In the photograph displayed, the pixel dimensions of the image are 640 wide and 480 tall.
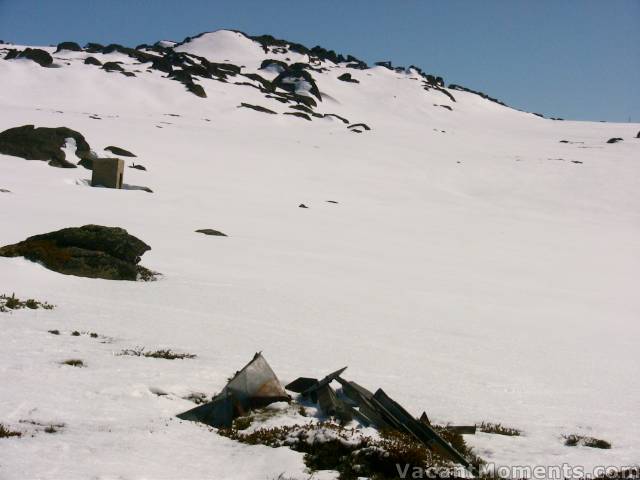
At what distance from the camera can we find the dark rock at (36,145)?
36.2 m

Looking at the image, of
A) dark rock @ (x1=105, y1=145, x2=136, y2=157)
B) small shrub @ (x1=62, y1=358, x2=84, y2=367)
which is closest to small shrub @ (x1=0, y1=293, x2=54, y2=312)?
small shrub @ (x1=62, y1=358, x2=84, y2=367)

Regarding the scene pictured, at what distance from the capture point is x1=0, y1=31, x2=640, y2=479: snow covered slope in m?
7.50

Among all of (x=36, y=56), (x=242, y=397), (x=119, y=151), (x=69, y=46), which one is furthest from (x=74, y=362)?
(x=69, y=46)

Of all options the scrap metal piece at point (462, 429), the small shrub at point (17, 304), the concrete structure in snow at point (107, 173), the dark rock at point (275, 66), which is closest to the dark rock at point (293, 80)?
the dark rock at point (275, 66)

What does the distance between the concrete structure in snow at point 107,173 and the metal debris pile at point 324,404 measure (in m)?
27.1

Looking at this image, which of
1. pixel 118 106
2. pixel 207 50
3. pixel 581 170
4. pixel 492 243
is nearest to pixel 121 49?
pixel 207 50

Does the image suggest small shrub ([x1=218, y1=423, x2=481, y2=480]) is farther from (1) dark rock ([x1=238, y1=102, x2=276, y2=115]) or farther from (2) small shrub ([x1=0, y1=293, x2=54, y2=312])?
(1) dark rock ([x1=238, y1=102, x2=276, y2=115])

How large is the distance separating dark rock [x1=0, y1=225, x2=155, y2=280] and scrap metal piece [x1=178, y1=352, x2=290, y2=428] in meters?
8.70

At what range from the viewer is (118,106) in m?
70.6

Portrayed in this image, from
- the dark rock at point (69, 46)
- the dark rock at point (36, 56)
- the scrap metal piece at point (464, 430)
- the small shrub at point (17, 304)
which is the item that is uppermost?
the dark rock at point (69, 46)

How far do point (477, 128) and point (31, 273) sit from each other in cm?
9258

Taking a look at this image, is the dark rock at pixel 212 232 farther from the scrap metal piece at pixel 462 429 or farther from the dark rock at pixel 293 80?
the dark rock at pixel 293 80

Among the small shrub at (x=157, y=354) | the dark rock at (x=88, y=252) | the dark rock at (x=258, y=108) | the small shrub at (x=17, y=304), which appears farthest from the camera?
the dark rock at (x=258, y=108)

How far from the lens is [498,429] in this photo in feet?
27.7
